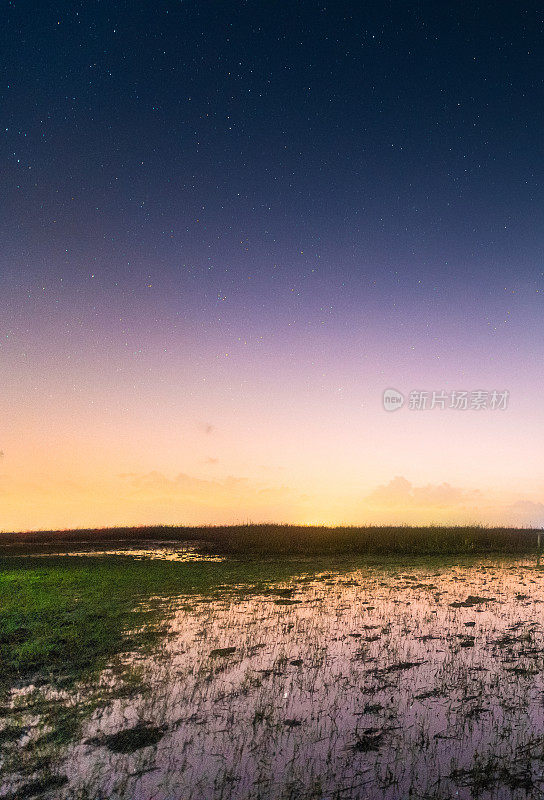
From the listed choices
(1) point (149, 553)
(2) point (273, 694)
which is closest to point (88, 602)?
(2) point (273, 694)

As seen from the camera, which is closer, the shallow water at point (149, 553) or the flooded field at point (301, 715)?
the flooded field at point (301, 715)

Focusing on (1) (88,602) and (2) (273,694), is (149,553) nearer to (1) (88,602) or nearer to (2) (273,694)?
(1) (88,602)

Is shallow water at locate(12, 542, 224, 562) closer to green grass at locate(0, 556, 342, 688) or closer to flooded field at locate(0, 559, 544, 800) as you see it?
green grass at locate(0, 556, 342, 688)

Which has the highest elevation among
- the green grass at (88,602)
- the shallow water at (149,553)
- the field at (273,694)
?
the field at (273,694)

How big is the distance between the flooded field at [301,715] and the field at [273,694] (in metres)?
0.03

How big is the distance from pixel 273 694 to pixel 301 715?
931 millimetres

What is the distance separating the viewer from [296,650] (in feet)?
33.2

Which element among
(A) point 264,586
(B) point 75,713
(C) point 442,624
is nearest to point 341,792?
(B) point 75,713

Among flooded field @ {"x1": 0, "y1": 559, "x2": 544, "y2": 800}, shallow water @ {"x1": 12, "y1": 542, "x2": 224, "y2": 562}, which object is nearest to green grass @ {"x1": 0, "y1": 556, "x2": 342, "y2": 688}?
flooded field @ {"x1": 0, "y1": 559, "x2": 544, "y2": 800}

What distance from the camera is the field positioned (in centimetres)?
539

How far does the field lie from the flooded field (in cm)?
3

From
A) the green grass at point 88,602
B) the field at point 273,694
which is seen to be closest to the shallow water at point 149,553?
the green grass at point 88,602

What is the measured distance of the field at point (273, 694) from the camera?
17.7 ft

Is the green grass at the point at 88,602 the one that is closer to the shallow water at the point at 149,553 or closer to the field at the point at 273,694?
the field at the point at 273,694
